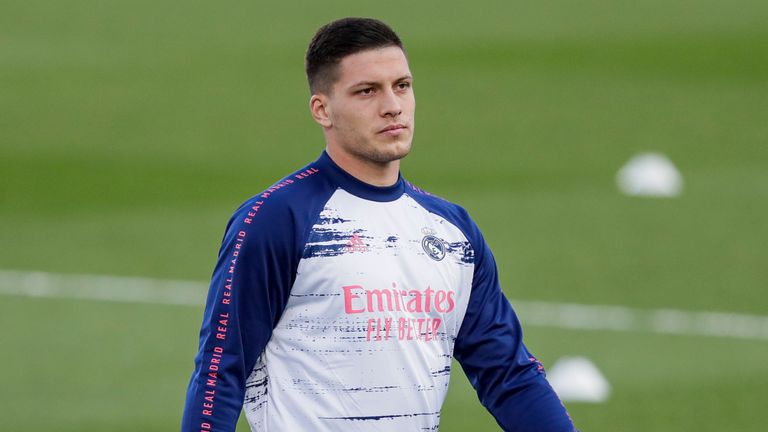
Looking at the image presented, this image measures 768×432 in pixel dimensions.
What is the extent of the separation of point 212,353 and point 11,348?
5600 mm

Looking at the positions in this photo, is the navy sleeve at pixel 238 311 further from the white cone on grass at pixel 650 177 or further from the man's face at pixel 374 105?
the white cone on grass at pixel 650 177

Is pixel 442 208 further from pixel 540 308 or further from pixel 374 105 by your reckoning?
pixel 540 308

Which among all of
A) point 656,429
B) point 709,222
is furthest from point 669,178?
point 656,429

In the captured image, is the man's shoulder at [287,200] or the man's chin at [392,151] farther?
the man's chin at [392,151]

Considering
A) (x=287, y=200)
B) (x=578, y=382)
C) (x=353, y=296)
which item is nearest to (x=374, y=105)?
(x=287, y=200)

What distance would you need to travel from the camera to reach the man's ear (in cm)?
455

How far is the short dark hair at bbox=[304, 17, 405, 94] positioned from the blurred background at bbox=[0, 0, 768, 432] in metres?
4.31

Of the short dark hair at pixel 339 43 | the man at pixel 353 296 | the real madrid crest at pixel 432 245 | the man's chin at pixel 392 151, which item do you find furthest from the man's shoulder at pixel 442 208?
the short dark hair at pixel 339 43

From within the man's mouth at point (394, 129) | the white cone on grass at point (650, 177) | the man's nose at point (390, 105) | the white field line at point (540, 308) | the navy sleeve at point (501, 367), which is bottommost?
the navy sleeve at point (501, 367)

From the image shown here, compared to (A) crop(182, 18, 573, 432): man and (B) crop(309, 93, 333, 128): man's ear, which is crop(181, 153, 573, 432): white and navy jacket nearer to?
(A) crop(182, 18, 573, 432): man

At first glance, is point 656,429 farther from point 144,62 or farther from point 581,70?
point 144,62

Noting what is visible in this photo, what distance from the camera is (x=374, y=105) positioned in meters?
4.45

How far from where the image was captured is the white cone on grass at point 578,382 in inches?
348

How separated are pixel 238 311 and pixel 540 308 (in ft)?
19.7
